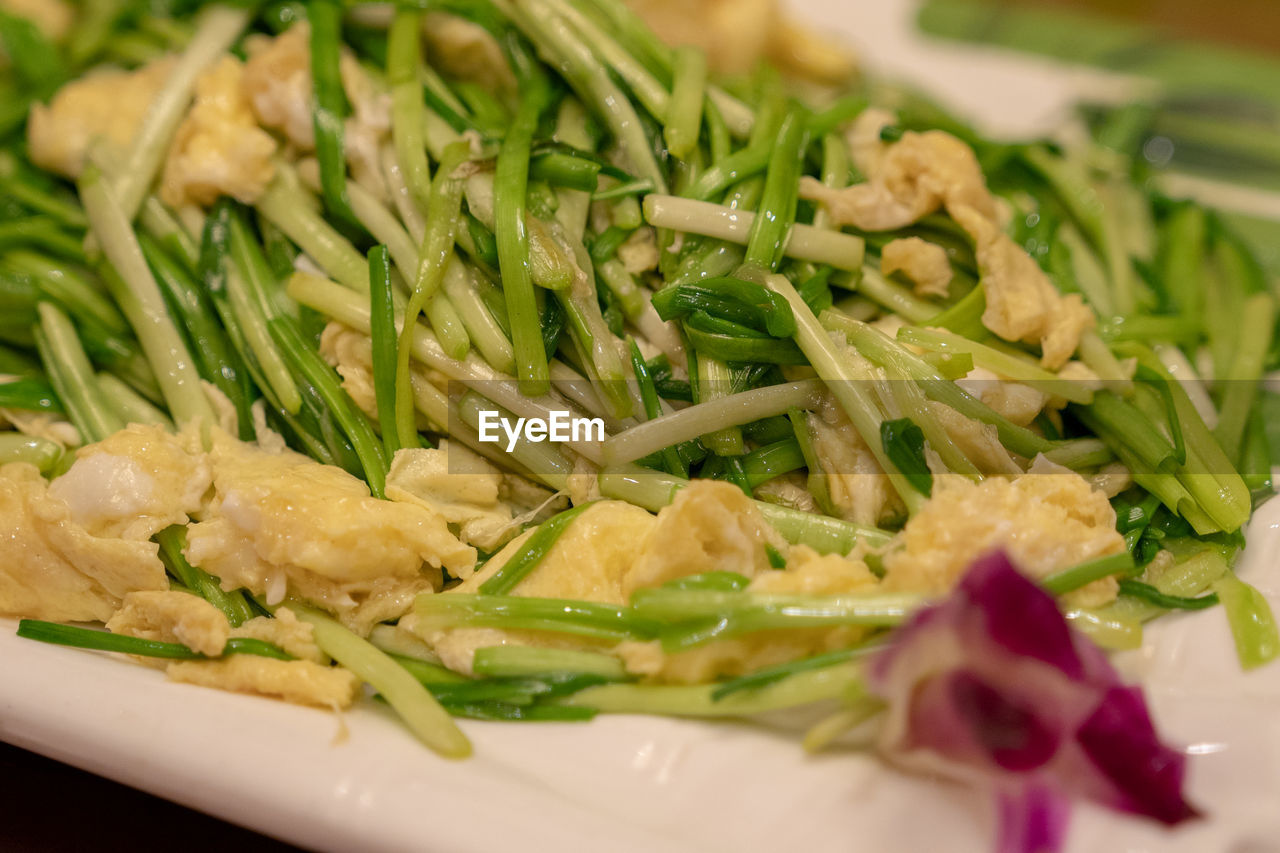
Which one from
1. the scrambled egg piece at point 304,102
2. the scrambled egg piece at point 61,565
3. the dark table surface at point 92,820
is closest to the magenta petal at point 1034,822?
the dark table surface at point 92,820

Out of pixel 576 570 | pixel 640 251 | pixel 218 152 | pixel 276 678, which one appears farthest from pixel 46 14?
pixel 576 570

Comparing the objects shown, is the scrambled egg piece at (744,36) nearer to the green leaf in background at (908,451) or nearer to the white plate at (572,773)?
the green leaf in background at (908,451)

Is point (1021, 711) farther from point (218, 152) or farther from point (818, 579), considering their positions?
point (218, 152)

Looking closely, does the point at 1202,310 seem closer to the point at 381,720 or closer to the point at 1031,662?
the point at 1031,662

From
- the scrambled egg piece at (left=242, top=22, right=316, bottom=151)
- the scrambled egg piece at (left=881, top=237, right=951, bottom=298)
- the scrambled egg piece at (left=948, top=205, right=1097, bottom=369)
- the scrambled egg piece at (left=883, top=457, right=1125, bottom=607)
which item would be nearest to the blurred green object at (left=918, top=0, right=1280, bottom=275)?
the scrambled egg piece at (left=948, top=205, right=1097, bottom=369)

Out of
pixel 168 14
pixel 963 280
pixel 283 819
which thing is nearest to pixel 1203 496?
pixel 963 280
